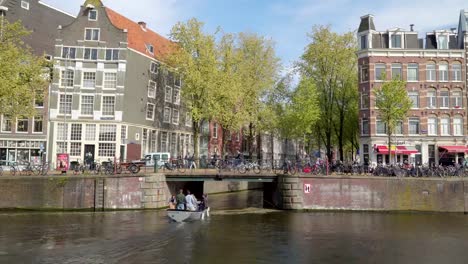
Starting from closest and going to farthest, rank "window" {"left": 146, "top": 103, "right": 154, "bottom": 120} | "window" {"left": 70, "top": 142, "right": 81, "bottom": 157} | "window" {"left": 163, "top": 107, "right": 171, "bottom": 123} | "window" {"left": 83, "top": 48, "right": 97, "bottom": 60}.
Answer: "window" {"left": 70, "top": 142, "right": 81, "bottom": 157}, "window" {"left": 83, "top": 48, "right": 97, "bottom": 60}, "window" {"left": 146, "top": 103, "right": 154, "bottom": 120}, "window" {"left": 163, "top": 107, "right": 171, "bottom": 123}

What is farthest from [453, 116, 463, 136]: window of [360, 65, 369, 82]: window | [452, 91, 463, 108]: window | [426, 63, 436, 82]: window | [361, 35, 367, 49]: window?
[361, 35, 367, 49]: window

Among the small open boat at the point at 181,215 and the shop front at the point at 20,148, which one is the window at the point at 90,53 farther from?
the small open boat at the point at 181,215

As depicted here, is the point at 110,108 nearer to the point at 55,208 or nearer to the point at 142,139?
the point at 142,139

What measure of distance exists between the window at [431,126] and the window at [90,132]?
35.3 meters

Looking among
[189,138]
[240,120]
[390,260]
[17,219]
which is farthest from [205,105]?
[390,260]

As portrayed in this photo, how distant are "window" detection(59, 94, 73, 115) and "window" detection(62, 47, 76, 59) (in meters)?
4.16

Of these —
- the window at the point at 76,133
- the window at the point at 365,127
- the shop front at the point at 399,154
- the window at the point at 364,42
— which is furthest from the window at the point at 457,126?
the window at the point at 76,133

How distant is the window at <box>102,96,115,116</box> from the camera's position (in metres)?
46.9

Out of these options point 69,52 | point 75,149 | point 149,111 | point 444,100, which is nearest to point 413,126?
point 444,100

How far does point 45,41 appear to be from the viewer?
52438 millimetres

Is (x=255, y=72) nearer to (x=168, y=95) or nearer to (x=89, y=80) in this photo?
(x=168, y=95)

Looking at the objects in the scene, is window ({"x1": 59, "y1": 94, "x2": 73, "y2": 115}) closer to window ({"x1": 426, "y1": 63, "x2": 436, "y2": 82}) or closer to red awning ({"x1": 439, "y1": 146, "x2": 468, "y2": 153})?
window ({"x1": 426, "y1": 63, "x2": 436, "y2": 82})

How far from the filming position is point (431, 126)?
4738 centimetres

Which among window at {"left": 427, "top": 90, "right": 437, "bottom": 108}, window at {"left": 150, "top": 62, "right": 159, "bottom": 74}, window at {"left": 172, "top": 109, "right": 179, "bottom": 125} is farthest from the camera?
window at {"left": 172, "top": 109, "right": 179, "bottom": 125}
